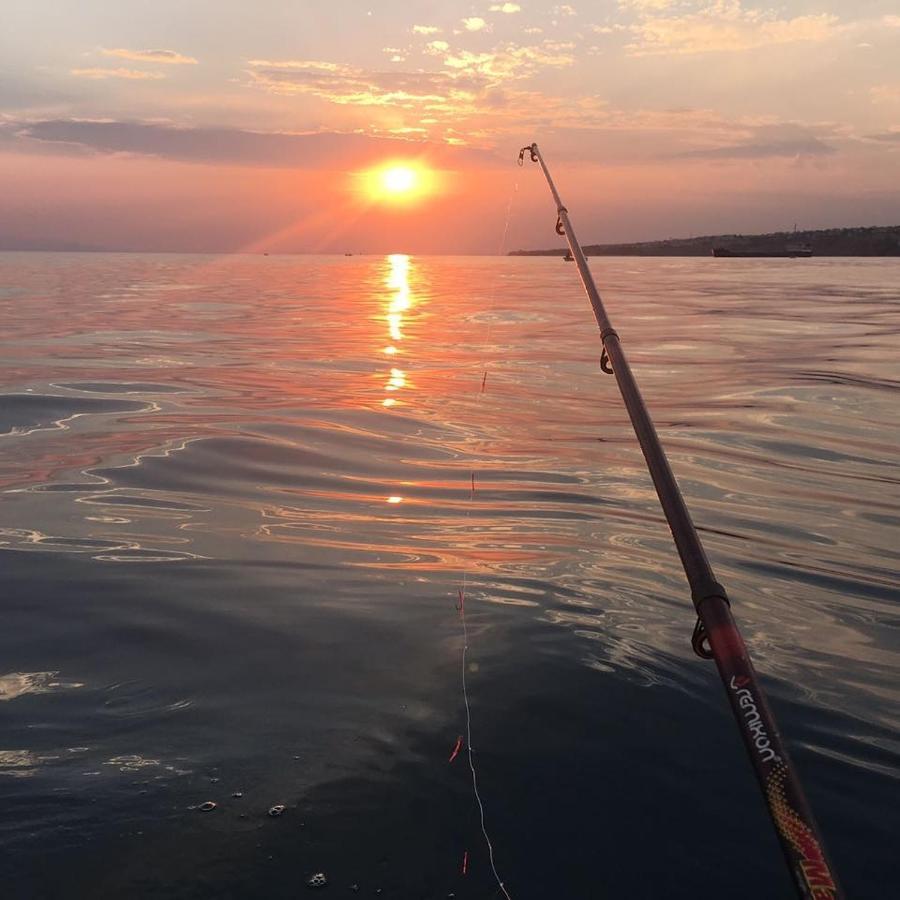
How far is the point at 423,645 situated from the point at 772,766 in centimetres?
365

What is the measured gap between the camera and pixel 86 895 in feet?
10.8

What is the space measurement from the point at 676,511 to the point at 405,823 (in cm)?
188

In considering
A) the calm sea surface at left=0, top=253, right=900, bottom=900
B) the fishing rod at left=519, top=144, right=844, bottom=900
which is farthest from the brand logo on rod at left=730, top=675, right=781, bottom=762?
the calm sea surface at left=0, top=253, right=900, bottom=900

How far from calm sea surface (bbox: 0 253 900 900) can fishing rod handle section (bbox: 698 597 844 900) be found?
4.93 ft

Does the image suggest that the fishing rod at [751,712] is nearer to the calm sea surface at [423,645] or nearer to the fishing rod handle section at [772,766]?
the fishing rod handle section at [772,766]

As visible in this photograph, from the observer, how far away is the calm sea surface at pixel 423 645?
3.62 meters

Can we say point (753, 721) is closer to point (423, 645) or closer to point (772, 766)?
point (772, 766)

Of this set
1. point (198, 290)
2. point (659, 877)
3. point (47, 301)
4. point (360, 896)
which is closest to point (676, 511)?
point (659, 877)

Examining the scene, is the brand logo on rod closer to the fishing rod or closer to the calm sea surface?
the fishing rod

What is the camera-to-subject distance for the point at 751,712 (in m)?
2.22

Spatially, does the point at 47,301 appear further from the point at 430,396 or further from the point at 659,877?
the point at 659,877

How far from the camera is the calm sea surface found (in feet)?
11.9

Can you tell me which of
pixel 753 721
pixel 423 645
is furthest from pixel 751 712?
pixel 423 645

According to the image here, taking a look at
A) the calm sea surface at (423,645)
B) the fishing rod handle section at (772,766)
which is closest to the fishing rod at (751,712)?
the fishing rod handle section at (772,766)
